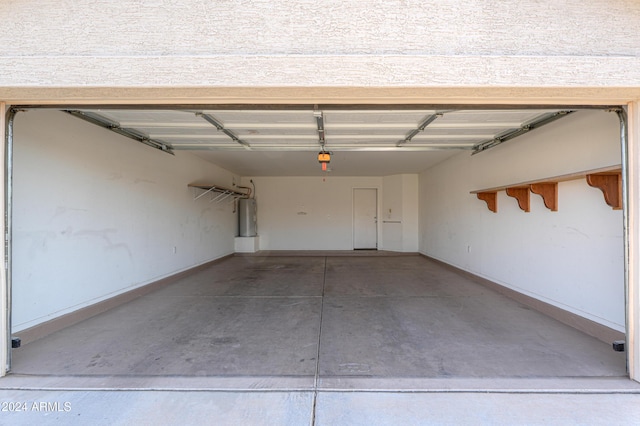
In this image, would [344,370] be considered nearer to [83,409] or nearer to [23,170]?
[83,409]

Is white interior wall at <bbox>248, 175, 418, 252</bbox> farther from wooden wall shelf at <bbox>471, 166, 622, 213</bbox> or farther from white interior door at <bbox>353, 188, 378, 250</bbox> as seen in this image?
wooden wall shelf at <bbox>471, 166, 622, 213</bbox>

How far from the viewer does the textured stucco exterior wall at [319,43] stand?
71.5 inches

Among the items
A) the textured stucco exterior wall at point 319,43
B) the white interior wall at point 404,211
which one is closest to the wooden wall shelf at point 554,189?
the textured stucco exterior wall at point 319,43

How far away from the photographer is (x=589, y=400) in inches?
71.0

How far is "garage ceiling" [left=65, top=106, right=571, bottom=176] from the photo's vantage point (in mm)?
2940

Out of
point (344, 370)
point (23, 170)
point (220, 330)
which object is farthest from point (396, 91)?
point (23, 170)

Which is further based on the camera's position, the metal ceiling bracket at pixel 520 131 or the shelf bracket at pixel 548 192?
the shelf bracket at pixel 548 192

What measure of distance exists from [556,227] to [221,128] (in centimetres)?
393

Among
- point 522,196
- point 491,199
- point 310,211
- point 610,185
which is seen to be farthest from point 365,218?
point 610,185

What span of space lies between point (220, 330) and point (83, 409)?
4.16 feet

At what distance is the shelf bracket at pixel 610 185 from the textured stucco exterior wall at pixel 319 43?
0.94 metres

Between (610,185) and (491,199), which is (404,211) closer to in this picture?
(491,199)

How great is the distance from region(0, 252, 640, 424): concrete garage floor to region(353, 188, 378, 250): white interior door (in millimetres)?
5266

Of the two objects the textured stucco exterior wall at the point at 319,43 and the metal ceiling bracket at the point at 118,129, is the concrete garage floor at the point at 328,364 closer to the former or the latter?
the textured stucco exterior wall at the point at 319,43
